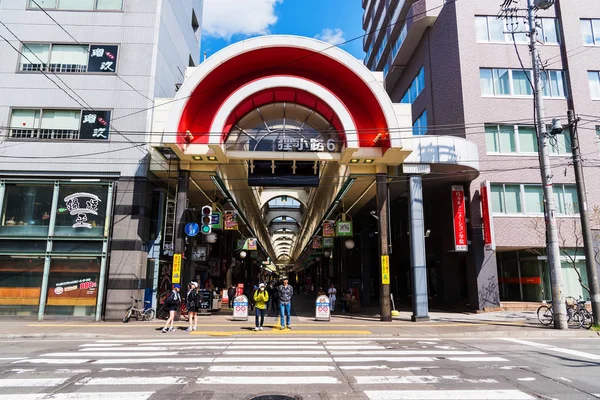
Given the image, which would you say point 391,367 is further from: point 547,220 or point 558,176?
point 558,176

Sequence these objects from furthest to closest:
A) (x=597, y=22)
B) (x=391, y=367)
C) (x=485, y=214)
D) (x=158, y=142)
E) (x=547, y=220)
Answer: (x=597, y=22) < (x=485, y=214) < (x=158, y=142) < (x=547, y=220) < (x=391, y=367)

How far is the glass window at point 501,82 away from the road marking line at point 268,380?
2260 cm

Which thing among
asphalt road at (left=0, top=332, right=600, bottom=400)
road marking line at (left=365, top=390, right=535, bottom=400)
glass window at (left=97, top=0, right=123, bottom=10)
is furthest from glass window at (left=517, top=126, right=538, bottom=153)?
glass window at (left=97, top=0, right=123, bottom=10)

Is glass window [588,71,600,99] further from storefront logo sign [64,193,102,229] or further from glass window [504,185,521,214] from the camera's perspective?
storefront logo sign [64,193,102,229]

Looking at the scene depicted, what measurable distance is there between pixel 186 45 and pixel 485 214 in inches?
823

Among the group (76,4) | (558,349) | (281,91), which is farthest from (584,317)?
(76,4)

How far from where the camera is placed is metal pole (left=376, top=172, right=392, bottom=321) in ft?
57.6

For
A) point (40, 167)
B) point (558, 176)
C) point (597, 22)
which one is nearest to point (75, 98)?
point (40, 167)

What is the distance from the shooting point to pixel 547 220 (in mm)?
15484

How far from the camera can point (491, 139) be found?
23.5 metres

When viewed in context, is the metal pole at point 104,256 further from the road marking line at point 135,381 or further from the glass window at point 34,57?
the road marking line at point 135,381

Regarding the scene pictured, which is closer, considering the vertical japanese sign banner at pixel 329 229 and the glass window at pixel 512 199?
the vertical japanese sign banner at pixel 329 229

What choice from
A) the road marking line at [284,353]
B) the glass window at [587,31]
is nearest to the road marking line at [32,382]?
the road marking line at [284,353]

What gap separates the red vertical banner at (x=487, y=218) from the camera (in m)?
20.8
